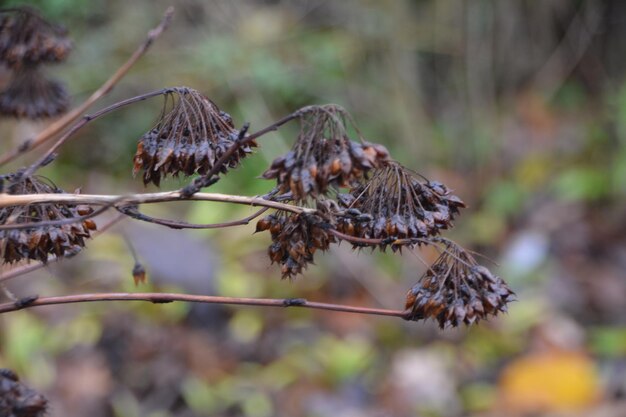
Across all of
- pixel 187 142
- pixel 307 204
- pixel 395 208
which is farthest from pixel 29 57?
pixel 395 208

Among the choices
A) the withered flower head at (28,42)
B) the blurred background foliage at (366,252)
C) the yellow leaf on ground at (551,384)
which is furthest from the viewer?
the blurred background foliage at (366,252)

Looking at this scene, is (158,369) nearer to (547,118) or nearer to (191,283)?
Result: (191,283)

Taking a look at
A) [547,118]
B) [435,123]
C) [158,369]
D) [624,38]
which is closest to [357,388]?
[158,369]

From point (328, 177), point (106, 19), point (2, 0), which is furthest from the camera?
point (106, 19)

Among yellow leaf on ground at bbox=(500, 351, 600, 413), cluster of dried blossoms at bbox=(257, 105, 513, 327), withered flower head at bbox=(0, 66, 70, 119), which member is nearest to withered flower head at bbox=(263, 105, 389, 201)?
cluster of dried blossoms at bbox=(257, 105, 513, 327)

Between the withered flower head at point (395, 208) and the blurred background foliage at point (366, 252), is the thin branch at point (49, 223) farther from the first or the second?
the blurred background foliage at point (366, 252)

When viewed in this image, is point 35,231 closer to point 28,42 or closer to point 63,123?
point 63,123

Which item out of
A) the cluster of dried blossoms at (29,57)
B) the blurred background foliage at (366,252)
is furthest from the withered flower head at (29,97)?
the blurred background foliage at (366,252)

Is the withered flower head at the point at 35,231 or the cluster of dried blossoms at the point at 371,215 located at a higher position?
the cluster of dried blossoms at the point at 371,215
